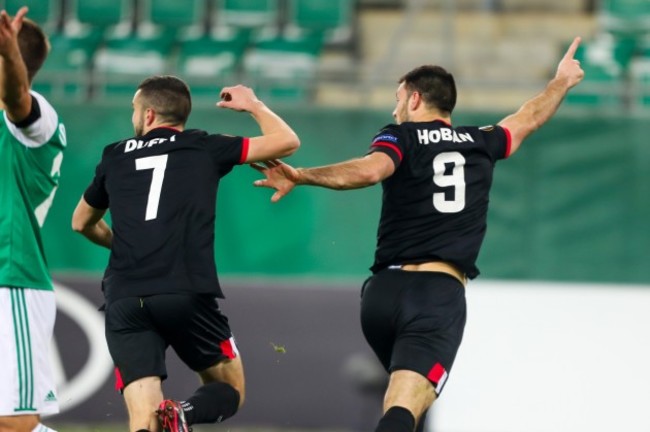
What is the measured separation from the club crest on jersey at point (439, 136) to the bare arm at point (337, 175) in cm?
32

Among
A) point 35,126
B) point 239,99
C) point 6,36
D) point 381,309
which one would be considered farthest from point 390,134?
point 6,36

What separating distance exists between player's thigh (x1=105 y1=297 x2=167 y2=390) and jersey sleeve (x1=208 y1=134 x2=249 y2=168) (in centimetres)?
80

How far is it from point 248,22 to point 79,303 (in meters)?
4.84

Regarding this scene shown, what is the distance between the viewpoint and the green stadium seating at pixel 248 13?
15344 millimetres

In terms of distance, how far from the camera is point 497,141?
730cm

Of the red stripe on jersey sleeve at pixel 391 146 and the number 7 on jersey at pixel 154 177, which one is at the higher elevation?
the red stripe on jersey sleeve at pixel 391 146

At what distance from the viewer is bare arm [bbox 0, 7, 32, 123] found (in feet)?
19.1

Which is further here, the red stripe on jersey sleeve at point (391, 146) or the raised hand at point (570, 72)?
the raised hand at point (570, 72)

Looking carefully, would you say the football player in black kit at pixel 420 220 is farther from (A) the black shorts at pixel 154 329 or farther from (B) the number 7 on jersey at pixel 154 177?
(A) the black shorts at pixel 154 329

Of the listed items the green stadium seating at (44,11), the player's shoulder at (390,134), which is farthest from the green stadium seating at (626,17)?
the player's shoulder at (390,134)

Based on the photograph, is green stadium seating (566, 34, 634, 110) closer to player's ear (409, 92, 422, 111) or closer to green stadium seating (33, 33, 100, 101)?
green stadium seating (33, 33, 100, 101)

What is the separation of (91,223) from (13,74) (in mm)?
1496

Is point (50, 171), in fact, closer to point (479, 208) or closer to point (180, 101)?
point (180, 101)

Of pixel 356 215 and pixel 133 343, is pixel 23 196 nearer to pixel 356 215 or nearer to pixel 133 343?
pixel 133 343
